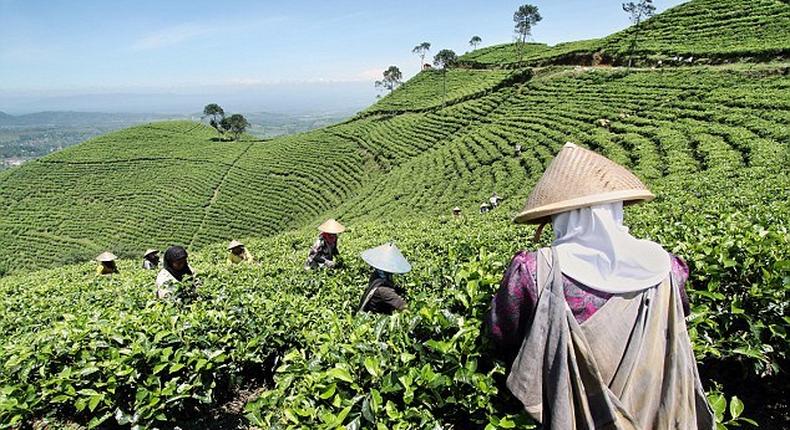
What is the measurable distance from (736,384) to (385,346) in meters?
2.28

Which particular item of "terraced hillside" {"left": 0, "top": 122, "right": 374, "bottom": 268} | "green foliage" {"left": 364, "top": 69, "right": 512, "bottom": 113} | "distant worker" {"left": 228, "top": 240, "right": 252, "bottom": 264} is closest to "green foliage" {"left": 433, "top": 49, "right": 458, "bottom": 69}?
"green foliage" {"left": 364, "top": 69, "right": 512, "bottom": 113}

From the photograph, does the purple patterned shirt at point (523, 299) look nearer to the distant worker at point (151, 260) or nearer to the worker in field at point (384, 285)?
the worker in field at point (384, 285)

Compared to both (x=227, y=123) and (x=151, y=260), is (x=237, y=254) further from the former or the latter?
(x=227, y=123)

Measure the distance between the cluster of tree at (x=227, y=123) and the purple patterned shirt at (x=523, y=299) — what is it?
238 ft

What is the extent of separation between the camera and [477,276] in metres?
2.71

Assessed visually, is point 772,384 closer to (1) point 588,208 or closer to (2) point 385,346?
(1) point 588,208

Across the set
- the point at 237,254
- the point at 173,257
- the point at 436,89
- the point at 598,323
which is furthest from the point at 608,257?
the point at 436,89

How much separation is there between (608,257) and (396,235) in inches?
401

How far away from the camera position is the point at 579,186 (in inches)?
73.3

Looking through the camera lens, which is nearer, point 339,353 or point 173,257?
point 339,353

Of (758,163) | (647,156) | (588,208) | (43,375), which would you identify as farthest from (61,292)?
(647,156)

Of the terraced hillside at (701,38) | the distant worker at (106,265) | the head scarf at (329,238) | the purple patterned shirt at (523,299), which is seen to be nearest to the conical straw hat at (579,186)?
the purple patterned shirt at (523,299)

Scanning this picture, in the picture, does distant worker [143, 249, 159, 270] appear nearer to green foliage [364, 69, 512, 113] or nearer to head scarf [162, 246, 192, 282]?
head scarf [162, 246, 192, 282]

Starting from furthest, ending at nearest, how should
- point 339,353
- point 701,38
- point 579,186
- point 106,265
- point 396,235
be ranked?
point 701,38
point 396,235
point 106,265
point 339,353
point 579,186
